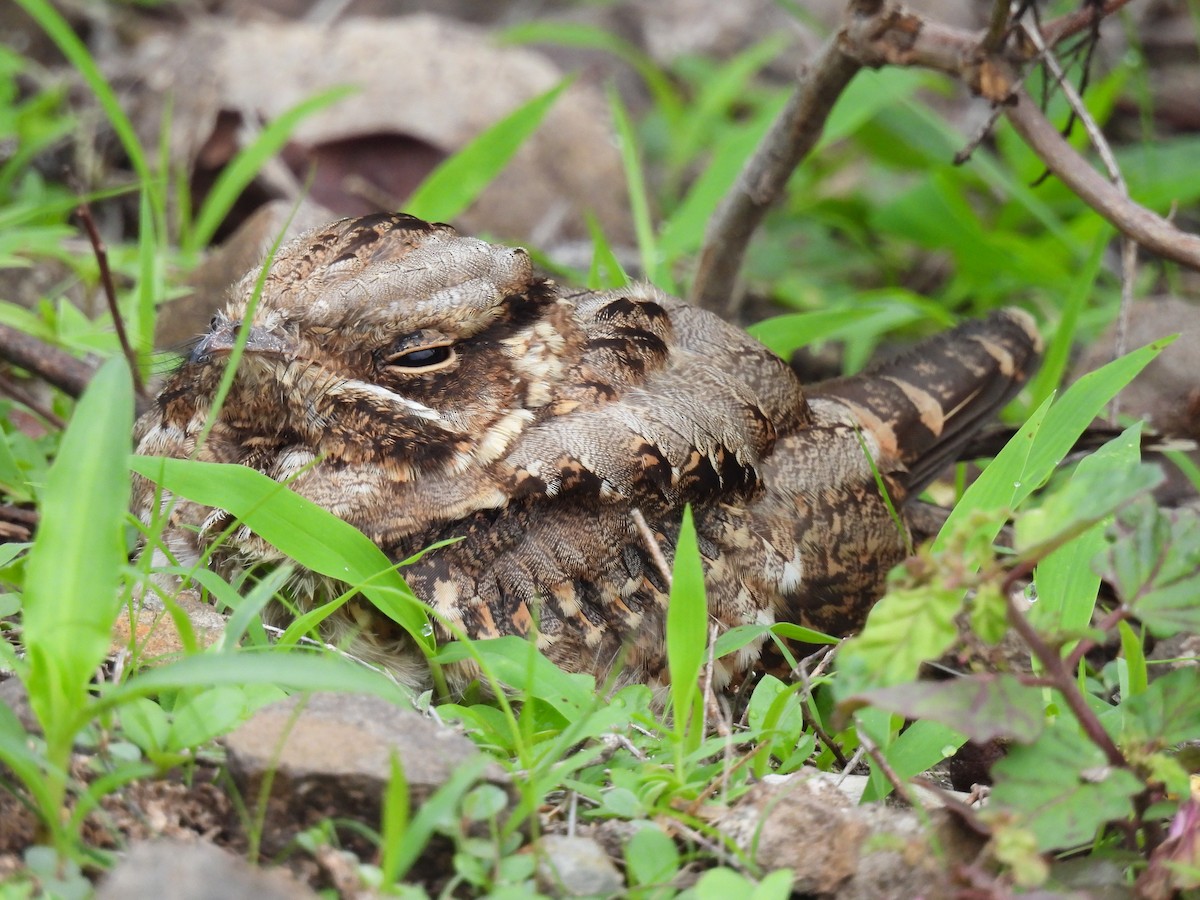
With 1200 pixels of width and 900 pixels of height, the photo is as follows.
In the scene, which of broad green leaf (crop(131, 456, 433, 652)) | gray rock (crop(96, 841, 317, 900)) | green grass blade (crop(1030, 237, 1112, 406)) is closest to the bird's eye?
broad green leaf (crop(131, 456, 433, 652))

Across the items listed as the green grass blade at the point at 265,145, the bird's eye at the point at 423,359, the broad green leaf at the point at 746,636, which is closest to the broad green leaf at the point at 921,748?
the broad green leaf at the point at 746,636

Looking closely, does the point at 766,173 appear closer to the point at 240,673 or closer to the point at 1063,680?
the point at 1063,680

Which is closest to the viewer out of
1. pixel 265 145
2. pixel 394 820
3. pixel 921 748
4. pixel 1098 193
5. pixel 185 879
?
pixel 185 879

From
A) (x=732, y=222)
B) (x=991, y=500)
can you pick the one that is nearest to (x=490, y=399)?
(x=991, y=500)

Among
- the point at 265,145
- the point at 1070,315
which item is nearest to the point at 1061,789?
the point at 1070,315

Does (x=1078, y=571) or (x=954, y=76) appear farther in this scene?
(x=954, y=76)

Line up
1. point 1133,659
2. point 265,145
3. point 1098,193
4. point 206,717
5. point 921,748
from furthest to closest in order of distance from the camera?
point 265,145
point 1098,193
point 921,748
point 1133,659
point 206,717

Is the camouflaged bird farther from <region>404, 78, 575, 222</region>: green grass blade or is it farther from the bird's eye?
<region>404, 78, 575, 222</region>: green grass blade
